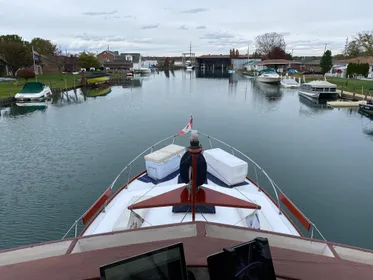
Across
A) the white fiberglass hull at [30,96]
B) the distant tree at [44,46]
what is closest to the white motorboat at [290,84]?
the white fiberglass hull at [30,96]

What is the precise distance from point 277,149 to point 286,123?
10.5 metres

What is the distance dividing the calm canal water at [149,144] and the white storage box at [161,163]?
4117 mm

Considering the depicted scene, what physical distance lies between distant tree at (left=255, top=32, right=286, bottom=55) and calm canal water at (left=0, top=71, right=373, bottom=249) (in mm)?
105387

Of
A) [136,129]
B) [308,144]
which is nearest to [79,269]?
[308,144]

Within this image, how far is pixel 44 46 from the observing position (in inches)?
3767

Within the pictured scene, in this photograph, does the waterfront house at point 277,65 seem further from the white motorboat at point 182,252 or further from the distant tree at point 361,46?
the white motorboat at point 182,252

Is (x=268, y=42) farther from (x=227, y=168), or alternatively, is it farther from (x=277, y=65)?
(x=227, y=168)

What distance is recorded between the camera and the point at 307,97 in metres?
48.5

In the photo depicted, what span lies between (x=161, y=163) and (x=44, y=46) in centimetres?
10078

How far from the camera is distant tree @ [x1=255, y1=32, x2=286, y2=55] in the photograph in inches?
5335

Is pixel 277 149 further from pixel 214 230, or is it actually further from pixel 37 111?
pixel 37 111

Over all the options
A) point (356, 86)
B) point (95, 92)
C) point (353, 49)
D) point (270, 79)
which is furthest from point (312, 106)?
point (353, 49)

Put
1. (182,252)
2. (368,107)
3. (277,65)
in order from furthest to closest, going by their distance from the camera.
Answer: (277,65)
(368,107)
(182,252)

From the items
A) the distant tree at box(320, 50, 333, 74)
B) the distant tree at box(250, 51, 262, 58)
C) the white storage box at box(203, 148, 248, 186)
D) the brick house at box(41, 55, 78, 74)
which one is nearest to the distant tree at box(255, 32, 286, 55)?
the distant tree at box(250, 51, 262, 58)
